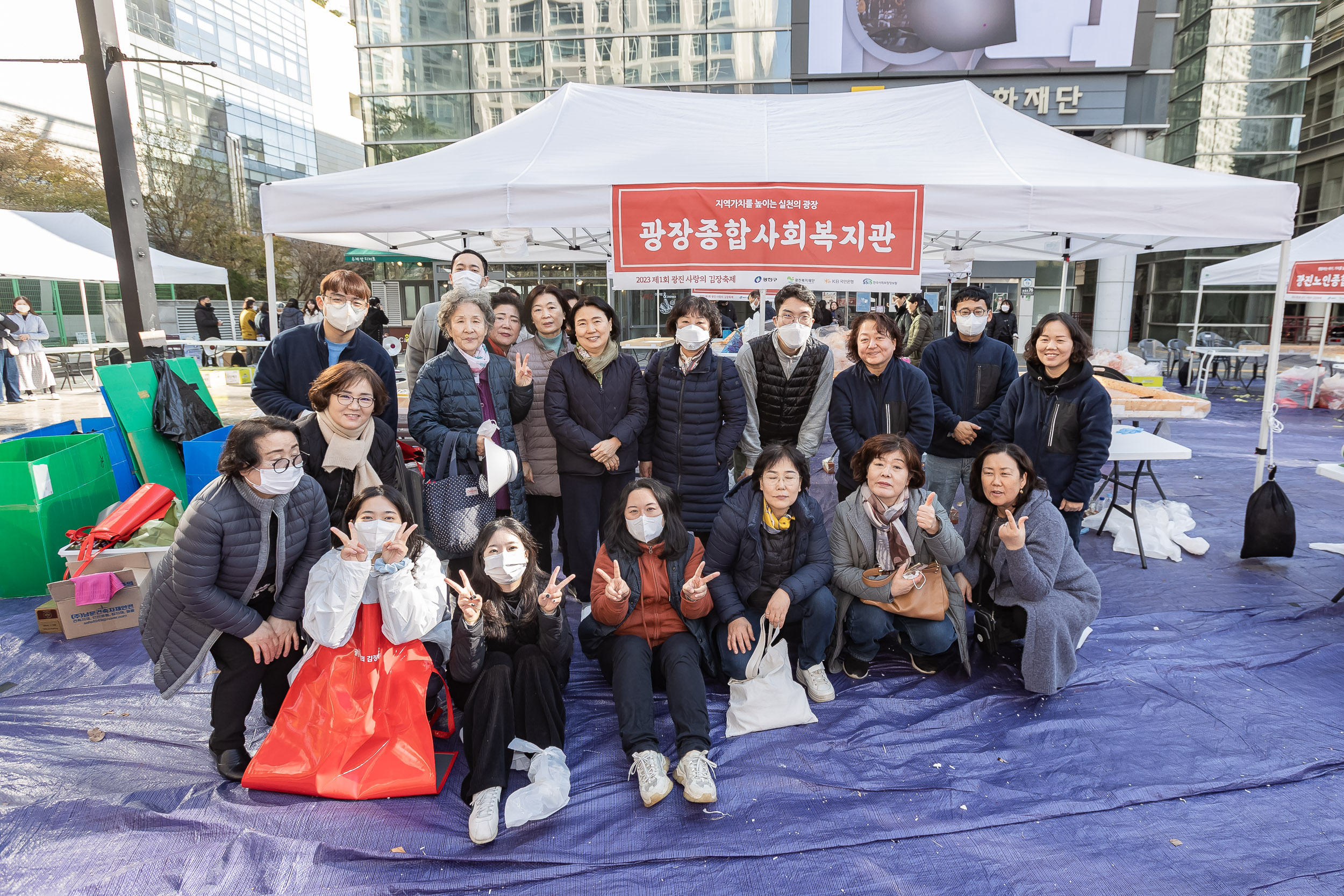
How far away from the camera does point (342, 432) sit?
2.86 m

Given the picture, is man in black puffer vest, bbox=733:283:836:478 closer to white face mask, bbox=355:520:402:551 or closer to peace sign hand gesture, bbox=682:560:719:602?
peace sign hand gesture, bbox=682:560:719:602

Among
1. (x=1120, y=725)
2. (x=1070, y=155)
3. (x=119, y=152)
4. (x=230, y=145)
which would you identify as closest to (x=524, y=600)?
(x=1120, y=725)

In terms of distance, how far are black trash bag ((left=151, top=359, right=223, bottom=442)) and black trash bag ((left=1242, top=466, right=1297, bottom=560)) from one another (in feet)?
22.8

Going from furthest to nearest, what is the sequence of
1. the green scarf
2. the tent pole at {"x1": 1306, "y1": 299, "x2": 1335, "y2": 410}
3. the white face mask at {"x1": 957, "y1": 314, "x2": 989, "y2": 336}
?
the tent pole at {"x1": 1306, "y1": 299, "x2": 1335, "y2": 410} < the white face mask at {"x1": 957, "y1": 314, "x2": 989, "y2": 336} < the green scarf

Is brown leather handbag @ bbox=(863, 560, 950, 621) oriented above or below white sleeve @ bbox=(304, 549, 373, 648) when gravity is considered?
below

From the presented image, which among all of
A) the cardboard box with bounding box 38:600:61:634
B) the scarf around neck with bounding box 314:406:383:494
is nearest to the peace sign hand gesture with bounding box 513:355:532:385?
the scarf around neck with bounding box 314:406:383:494

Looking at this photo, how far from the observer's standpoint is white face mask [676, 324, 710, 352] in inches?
136

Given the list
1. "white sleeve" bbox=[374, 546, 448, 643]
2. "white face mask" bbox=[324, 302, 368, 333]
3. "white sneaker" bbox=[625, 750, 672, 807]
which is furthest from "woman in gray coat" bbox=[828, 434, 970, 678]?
"white face mask" bbox=[324, 302, 368, 333]

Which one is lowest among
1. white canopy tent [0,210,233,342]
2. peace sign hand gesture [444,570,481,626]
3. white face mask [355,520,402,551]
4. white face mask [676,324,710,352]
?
peace sign hand gesture [444,570,481,626]

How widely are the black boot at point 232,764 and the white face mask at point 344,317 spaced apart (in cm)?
191

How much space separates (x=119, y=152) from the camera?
5121 mm

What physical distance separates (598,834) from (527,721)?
48 cm

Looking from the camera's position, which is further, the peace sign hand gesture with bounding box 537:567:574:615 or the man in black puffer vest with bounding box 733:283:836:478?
the man in black puffer vest with bounding box 733:283:836:478

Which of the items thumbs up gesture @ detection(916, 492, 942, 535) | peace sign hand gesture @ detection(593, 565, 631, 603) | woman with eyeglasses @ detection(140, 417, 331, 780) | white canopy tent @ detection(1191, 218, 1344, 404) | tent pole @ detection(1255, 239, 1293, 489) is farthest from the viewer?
A: white canopy tent @ detection(1191, 218, 1344, 404)
